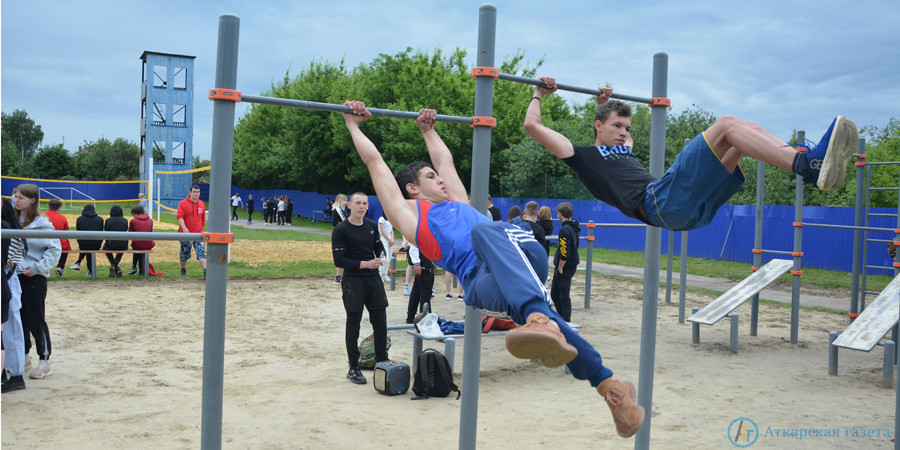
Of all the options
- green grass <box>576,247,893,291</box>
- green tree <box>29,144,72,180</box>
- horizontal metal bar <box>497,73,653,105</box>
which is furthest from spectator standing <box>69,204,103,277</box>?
green tree <box>29,144,72,180</box>

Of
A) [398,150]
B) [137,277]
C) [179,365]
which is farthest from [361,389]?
[398,150]

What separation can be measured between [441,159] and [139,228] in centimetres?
982

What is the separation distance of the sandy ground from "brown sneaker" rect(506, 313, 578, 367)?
7.30ft

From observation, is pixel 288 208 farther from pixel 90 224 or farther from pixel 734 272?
pixel 734 272

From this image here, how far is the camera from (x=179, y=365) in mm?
6996

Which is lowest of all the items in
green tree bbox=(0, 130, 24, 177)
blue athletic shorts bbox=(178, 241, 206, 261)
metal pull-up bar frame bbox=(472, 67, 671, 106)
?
blue athletic shorts bbox=(178, 241, 206, 261)

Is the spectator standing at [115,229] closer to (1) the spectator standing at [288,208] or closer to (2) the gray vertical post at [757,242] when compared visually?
(2) the gray vertical post at [757,242]

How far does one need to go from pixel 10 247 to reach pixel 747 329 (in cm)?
954

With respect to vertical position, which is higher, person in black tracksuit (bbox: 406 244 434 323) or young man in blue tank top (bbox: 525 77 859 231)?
young man in blue tank top (bbox: 525 77 859 231)

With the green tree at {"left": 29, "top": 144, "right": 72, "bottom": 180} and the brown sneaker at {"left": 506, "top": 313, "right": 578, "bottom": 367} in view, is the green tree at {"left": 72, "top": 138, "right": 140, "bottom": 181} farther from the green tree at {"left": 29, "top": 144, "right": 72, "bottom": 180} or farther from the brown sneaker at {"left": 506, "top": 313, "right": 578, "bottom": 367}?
the brown sneaker at {"left": 506, "top": 313, "right": 578, "bottom": 367}

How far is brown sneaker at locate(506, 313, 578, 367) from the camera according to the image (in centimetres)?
282

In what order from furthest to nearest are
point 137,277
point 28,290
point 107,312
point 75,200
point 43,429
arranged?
point 75,200, point 137,277, point 107,312, point 28,290, point 43,429

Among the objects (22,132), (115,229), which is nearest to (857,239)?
(115,229)

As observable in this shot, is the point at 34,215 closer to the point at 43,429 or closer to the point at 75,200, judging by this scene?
the point at 43,429
